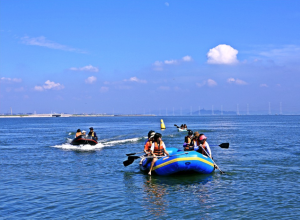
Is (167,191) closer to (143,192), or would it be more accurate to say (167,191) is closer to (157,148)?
(143,192)

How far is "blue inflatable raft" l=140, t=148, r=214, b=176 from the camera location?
16.1 m

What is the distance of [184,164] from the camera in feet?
52.9

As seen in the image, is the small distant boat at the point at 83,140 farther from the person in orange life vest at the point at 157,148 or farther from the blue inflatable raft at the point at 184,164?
the blue inflatable raft at the point at 184,164

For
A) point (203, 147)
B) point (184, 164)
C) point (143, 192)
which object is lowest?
point (143, 192)

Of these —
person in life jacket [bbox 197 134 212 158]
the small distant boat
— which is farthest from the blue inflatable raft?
the small distant boat

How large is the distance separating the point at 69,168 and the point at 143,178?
560 cm

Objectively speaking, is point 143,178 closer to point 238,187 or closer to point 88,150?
point 238,187

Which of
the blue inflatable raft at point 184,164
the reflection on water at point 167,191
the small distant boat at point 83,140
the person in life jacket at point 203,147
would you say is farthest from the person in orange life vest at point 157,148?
the small distant boat at point 83,140

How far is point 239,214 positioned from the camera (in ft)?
35.2

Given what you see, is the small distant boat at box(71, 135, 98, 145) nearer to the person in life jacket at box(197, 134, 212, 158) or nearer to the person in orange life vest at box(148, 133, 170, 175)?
the person in orange life vest at box(148, 133, 170, 175)

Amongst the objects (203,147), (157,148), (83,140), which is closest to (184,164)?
(157,148)

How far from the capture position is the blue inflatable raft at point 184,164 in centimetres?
1612

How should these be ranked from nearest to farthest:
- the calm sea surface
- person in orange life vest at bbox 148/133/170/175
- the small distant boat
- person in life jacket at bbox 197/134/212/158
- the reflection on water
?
the calm sea surface, the reflection on water, person in orange life vest at bbox 148/133/170/175, person in life jacket at bbox 197/134/212/158, the small distant boat

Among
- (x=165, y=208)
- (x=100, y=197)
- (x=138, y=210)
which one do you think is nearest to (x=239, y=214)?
(x=165, y=208)
